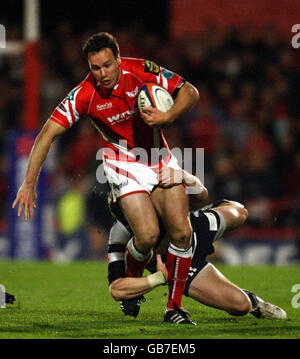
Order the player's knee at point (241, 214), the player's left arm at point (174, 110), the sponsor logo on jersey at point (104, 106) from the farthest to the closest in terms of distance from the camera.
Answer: the player's knee at point (241, 214), the sponsor logo on jersey at point (104, 106), the player's left arm at point (174, 110)

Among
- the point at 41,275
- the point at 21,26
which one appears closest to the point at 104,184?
the point at 41,275

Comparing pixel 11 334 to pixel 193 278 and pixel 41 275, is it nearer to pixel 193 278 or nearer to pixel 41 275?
pixel 193 278

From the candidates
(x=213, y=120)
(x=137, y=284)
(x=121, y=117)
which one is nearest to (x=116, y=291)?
(x=137, y=284)

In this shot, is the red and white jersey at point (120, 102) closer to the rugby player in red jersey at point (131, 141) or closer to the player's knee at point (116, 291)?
the rugby player in red jersey at point (131, 141)

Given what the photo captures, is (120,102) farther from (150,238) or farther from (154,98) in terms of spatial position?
(150,238)

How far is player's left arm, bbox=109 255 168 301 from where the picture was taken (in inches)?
233

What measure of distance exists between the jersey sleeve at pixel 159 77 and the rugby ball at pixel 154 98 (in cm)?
10

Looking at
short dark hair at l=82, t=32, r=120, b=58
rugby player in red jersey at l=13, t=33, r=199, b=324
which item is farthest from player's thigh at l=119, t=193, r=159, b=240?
short dark hair at l=82, t=32, r=120, b=58

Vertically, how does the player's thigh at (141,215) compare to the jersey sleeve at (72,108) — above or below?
below

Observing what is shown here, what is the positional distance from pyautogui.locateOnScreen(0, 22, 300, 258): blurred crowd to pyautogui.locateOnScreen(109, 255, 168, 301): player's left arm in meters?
5.52

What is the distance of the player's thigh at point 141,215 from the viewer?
237 inches

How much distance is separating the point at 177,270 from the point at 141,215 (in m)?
0.47

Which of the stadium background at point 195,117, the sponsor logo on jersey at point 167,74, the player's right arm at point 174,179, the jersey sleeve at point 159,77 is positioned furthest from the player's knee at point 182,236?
the stadium background at point 195,117

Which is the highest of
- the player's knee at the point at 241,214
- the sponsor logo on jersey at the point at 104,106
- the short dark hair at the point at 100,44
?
the short dark hair at the point at 100,44
